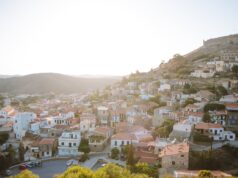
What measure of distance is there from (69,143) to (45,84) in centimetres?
10501

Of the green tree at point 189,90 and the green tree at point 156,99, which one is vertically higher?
the green tree at point 189,90

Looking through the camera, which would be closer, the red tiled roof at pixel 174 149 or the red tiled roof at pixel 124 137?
the red tiled roof at pixel 174 149

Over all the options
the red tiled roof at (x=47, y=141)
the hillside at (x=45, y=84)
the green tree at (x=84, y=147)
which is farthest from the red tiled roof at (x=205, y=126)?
the hillside at (x=45, y=84)

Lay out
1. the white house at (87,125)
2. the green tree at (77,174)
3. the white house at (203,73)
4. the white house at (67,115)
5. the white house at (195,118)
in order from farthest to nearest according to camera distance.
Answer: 1. the white house at (203,73)
2. the white house at (67,115)
3. the white house at (87,125)
4. the white house at (195,118)
5. the green tree at (77,174)

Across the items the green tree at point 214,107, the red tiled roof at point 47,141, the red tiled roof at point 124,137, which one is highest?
the green tree at point 214,107

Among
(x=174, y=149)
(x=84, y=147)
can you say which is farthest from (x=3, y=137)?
(x=174, y=149)

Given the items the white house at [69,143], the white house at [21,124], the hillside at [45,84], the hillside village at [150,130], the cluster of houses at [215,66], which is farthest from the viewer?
the hillside at [45,84]

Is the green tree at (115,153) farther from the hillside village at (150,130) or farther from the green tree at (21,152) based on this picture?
the green tree at (21,152)

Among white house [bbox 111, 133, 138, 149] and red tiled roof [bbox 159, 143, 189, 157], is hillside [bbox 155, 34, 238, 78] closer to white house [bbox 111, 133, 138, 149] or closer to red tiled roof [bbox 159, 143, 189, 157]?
white house [bbox 111, 133, 138, 149]

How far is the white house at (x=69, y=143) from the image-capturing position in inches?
1309

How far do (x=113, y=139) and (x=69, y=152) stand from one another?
646 centimetres

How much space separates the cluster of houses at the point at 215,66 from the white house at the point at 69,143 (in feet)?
139

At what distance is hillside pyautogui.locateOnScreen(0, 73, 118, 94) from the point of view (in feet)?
424

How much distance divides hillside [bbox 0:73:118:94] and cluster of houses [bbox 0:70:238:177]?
3222 inches
